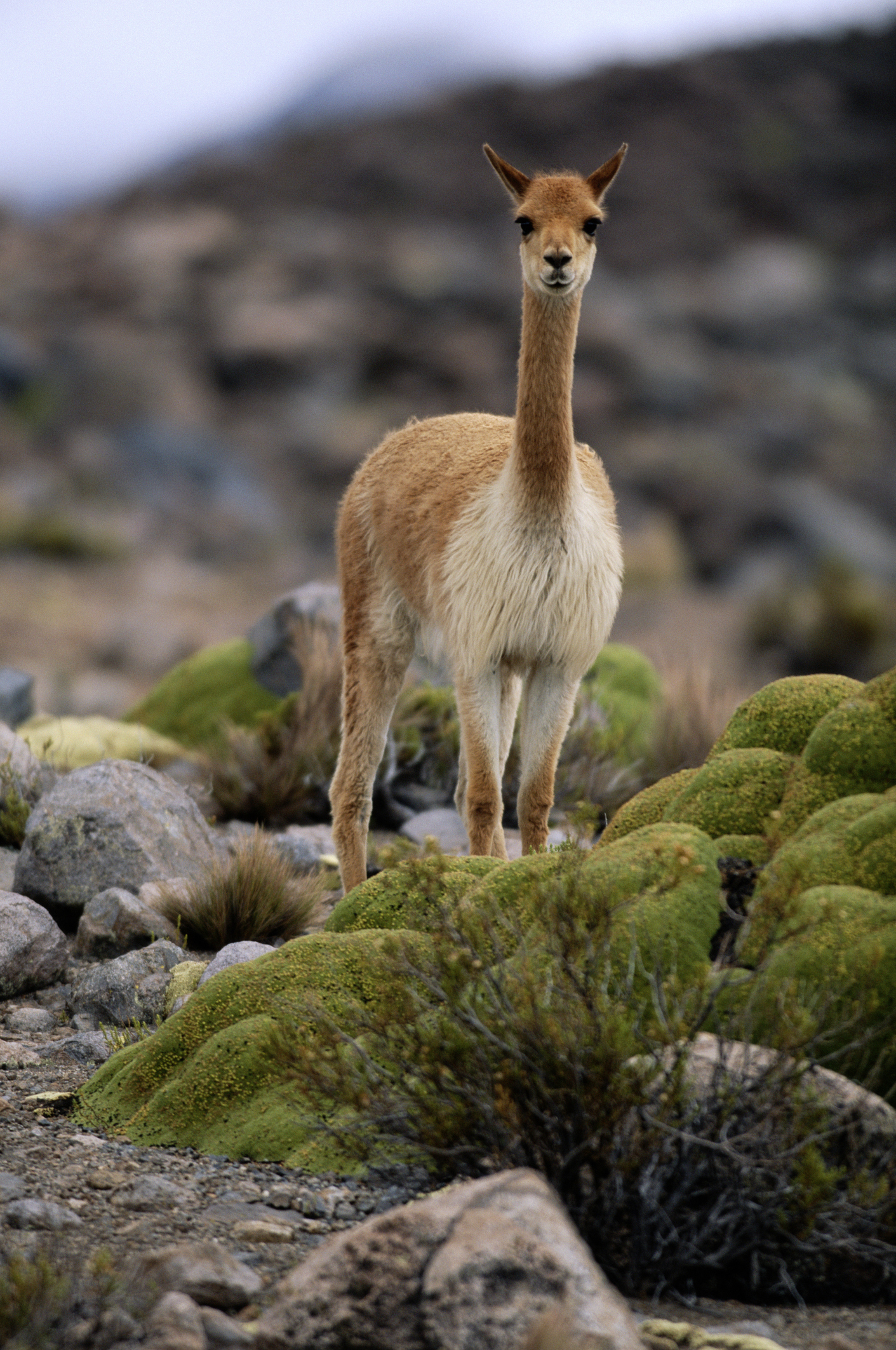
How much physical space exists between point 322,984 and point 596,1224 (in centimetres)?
120

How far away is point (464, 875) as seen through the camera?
13.8ft

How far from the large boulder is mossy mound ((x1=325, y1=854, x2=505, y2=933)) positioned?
4.14 feet

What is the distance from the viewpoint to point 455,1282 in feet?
8.46

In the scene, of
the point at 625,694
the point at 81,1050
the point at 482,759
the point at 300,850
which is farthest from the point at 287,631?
the point at 81,1050

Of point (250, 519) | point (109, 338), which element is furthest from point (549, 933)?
point (109, 338)

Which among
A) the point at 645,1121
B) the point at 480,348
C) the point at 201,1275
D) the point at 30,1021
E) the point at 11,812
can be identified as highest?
the point at 480,348

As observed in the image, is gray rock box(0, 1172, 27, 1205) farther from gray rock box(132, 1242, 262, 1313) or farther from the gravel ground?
gray rock box(132, 1242, 262, 1313)

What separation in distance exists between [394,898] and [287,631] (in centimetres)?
515

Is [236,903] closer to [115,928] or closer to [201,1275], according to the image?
[115,928]

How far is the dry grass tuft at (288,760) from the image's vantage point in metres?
7.86

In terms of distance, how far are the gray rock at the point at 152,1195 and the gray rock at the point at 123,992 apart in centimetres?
130

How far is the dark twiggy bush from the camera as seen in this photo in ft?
9.69

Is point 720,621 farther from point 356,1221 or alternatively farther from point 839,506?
point 356,1221

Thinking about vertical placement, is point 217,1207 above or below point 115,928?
below
